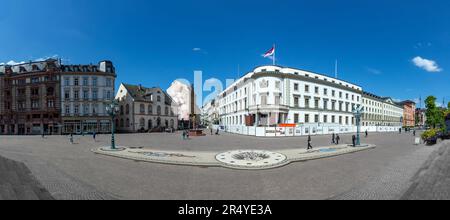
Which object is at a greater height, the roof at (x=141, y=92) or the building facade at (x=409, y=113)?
the roof at (x=141, y=92)

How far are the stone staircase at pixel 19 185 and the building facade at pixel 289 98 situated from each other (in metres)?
34.8

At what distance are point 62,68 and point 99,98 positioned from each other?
11.5m

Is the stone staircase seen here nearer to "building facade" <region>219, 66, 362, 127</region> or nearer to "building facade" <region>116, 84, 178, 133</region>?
"building facade" <region>219, 66, 362, 127</region>

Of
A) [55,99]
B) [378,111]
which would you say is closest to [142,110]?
[55,99]

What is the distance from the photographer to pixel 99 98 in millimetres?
47000

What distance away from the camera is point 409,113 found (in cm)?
10488

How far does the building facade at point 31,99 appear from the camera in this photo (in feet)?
150

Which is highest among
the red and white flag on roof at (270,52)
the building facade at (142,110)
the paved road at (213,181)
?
the red and white flag on roof at (270,52)

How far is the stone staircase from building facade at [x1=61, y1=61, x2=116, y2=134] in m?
41.1

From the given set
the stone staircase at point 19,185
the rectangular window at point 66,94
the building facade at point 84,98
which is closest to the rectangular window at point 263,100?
the stone staircase at point 19,185

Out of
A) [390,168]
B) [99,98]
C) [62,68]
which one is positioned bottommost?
[390,168]

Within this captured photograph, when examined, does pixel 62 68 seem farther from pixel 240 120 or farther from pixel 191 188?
pixel 191 188

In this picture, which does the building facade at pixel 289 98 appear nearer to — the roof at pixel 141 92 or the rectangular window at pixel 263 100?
the rectangular window at pixel 263 100
